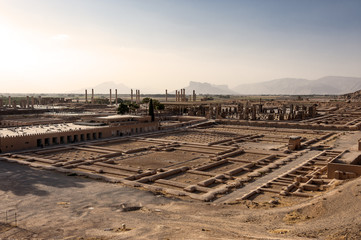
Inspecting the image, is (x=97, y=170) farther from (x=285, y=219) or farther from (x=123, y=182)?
(x=285, y=219)

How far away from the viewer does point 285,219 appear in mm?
17359

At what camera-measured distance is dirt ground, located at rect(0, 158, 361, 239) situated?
49.9ft

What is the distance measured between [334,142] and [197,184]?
29.7 meters

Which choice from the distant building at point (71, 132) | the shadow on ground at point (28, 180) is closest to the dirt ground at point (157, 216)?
the shadow on ground at point (28, 180)

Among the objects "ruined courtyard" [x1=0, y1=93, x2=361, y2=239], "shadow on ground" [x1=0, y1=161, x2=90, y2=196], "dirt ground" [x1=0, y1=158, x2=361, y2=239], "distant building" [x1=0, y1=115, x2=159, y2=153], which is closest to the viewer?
"dirt ground" [x1=0, y1=158, x2=361, y2=239]

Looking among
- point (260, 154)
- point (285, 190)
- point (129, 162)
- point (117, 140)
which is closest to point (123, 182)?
point (129, 162)

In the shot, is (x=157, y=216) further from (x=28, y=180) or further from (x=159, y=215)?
(x=28, y=180)

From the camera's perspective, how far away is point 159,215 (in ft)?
61.1

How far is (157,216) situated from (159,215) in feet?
0.78

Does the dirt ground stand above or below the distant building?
below

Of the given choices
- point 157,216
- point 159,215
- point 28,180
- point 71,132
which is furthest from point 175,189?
point 71,132

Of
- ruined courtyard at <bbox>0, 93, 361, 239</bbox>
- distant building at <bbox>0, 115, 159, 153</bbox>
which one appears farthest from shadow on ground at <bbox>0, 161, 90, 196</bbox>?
distant building at <bbox>0, 115, 159, 153</bbox>

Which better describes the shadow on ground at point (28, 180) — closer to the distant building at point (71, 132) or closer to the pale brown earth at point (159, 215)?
the pale brown earth at point (159, 215)

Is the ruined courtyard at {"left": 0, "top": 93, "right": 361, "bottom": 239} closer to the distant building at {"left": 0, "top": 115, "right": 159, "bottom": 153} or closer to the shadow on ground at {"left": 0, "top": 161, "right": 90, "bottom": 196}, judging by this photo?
the shadow on ground at {"left": 0, "top": 161, "right": 90, "bottom": 196}
